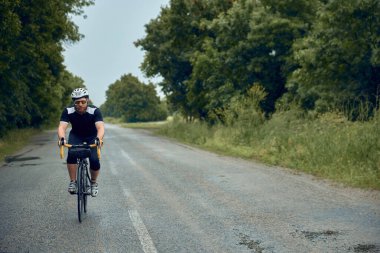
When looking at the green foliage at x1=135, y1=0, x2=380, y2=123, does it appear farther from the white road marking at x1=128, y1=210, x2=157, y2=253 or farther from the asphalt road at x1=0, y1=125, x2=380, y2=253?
the white road marking at x1=128, y1=210, x2=157, y2=253

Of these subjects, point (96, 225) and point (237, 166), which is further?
point (237, 166)

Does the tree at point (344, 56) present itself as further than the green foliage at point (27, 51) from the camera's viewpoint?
No

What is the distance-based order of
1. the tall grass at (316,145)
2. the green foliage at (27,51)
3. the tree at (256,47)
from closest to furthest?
the tall grass at (316,145), the green foliage at (27,51), the tree at (256,47)

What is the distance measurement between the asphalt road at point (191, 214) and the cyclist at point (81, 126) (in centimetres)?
79

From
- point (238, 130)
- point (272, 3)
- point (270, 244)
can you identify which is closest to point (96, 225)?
point (270, 244)

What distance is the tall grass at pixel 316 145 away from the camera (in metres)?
10.9

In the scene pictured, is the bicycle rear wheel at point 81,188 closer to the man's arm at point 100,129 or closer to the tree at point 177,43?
the man's arm at point 100,129

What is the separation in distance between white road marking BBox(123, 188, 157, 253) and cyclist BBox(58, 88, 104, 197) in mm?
810

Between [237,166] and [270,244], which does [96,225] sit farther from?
[237,166]

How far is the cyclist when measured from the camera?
6.95m

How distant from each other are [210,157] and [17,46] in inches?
464

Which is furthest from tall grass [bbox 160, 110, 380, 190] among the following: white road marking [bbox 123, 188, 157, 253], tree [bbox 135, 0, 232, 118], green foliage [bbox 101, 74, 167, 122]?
green foliage [bbox 101, 74, 167, 122]

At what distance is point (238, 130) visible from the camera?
68.1 feet

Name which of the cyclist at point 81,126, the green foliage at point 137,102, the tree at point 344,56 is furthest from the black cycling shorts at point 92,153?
the green foliage at point 137,102
